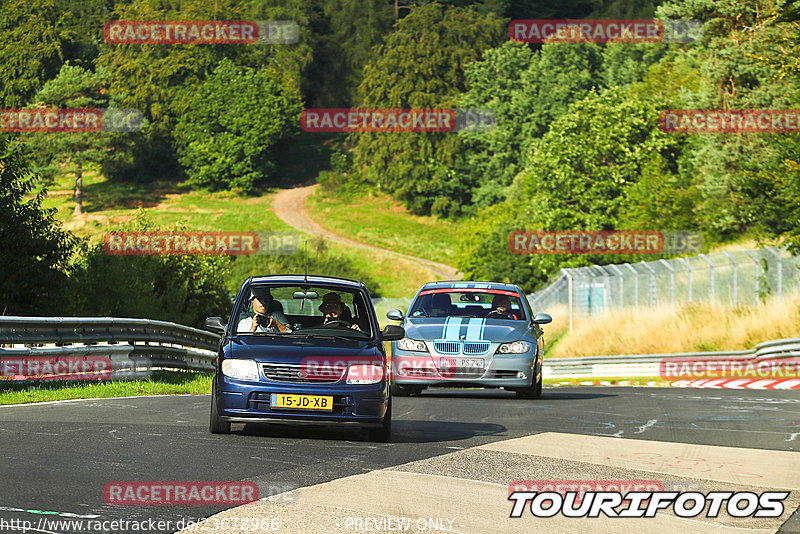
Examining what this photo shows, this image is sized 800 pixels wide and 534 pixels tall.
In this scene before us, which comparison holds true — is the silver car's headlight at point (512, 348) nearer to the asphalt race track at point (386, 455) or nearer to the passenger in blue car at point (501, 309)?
the passenger in blue car at point (501, 309)

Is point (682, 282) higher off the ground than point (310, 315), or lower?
lower

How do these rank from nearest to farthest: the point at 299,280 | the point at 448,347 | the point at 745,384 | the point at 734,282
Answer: the point at 299,280 < the point at 448,347 < the point at 745,384 < the point at 734,282

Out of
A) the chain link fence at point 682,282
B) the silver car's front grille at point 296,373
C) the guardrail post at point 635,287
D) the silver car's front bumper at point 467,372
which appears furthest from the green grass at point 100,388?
the guardrail post at point 635,287

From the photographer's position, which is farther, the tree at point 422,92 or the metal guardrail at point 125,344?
the tree at point 422,92

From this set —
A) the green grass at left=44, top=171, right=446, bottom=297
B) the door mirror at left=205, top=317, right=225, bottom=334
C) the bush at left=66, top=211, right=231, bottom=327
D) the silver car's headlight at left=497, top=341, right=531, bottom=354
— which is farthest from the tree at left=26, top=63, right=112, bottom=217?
the door mirror at left=205, top=317, right=225, bottom=334

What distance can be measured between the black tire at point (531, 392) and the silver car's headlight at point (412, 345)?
5.36 ft

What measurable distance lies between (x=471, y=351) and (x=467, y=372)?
0.30 meters

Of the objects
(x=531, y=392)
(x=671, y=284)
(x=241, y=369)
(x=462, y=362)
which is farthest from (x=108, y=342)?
(x=671, y=284)

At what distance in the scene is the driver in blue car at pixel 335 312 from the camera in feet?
41.8

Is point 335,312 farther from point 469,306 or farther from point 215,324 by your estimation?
point 469,306

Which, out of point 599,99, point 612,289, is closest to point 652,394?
point 612,289

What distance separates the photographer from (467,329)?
59.5 ft

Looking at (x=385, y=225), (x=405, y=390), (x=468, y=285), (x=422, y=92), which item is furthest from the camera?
(x=422, y=92)

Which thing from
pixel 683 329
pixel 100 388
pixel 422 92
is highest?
→ pixel 422 92
